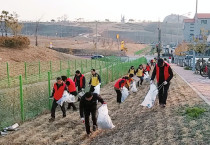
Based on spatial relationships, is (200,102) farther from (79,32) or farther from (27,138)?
(79,32)

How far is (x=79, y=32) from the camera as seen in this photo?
156m

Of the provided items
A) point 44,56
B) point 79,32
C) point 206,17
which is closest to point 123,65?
point 44,56

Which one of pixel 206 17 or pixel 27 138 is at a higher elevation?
pixel 206 17

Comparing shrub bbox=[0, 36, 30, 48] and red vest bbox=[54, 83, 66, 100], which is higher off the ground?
shrub bbox=[0, 36, 30, 48]

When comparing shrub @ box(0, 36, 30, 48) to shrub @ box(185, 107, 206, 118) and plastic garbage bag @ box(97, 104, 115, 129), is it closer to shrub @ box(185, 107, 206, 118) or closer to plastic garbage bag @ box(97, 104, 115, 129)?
plastic garbage bag @ box(97, 104, 115, 129)

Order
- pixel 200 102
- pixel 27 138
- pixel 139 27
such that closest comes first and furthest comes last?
pixel 27 138 < pixel 200 102 < pixel 139 27

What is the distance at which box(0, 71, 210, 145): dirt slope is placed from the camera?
6.98m

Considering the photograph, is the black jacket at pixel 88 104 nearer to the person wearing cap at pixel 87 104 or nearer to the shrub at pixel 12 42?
the person wearing cap at pixel 87 104

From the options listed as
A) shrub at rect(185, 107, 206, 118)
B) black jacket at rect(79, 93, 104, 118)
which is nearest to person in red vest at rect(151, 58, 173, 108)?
shrub at rect(185, 107, 206, 118)

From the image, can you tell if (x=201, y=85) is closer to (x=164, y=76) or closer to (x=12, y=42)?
(x=164, y=76)

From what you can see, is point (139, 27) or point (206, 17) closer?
point (206, 17)

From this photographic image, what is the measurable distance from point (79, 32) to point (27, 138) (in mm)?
149527

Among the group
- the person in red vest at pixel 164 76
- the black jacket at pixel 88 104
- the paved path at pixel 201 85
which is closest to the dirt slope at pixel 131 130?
the person in red vest at pixel 164 76

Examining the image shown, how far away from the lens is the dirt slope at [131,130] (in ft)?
22.9
